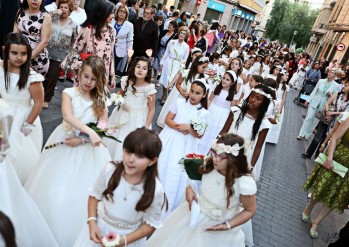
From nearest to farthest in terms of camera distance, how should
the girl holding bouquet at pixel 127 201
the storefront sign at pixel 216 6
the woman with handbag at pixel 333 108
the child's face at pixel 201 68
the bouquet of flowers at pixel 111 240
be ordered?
the bouquet of flowers at pixel 111 240 < the girl holding bouquet at pixel 127 201 < the child's face at pixel 201 68 < the woman with handbag at pixel 333 108 < the storefront sign at pixel 216 6

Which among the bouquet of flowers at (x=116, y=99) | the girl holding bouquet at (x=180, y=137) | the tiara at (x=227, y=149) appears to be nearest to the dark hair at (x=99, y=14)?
the bouquet of flowers at (x=116, y=99)

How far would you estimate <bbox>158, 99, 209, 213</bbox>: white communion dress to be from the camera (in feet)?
15.4

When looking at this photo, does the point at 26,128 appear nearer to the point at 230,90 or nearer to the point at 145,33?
the point at 230,90

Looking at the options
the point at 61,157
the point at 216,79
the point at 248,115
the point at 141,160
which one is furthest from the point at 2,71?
the point at 216,79

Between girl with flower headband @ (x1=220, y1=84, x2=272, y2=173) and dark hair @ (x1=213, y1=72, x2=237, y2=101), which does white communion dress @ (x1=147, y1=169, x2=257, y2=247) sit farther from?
dark hair @ (x1=213, y1=72, x2=237, y2=101)

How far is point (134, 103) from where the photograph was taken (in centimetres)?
519

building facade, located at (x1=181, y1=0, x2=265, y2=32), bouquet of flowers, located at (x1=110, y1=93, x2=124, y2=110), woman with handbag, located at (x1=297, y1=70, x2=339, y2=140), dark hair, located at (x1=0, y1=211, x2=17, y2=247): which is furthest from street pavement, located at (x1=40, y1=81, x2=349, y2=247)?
building facade, located at (x1=181, y1=0, x2=265, y2=32)

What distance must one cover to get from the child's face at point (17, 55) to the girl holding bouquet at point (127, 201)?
181cm

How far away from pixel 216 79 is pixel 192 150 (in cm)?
307

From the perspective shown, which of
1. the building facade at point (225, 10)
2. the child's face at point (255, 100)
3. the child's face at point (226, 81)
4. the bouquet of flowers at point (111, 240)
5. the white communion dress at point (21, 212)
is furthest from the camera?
the building facade at point (225, 10)

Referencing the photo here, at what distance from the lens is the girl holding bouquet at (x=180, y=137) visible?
4707mm

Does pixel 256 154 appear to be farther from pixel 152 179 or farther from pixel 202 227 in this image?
pixel 152 179

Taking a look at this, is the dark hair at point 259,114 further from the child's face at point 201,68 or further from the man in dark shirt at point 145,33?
the man in dark shirt at point 145,33

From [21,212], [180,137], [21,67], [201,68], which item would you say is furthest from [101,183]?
[201,68]
